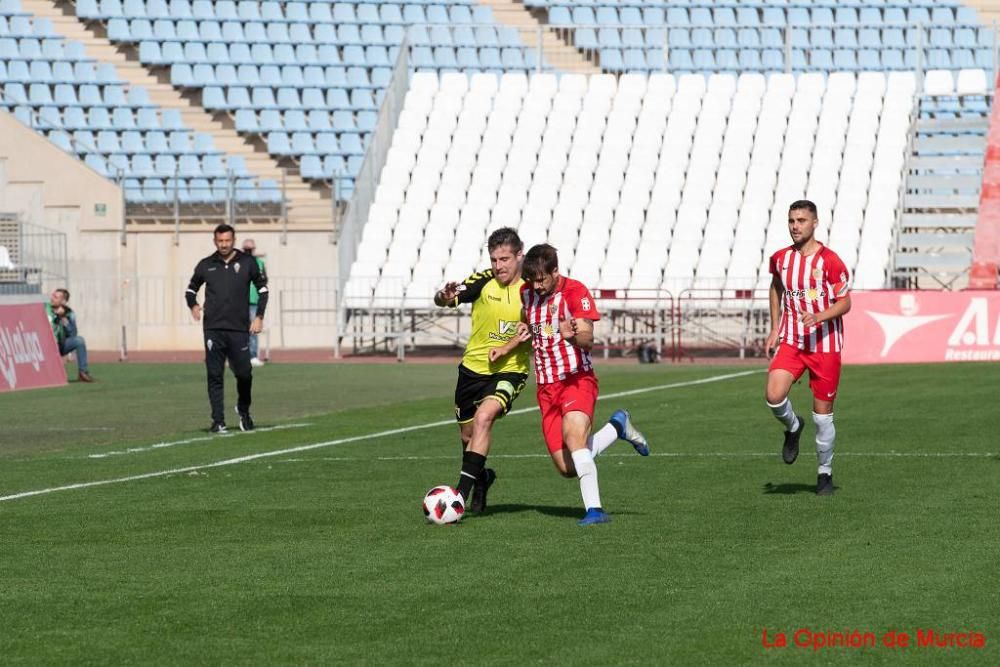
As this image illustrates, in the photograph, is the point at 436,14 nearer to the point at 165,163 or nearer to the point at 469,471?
the point at 165,163

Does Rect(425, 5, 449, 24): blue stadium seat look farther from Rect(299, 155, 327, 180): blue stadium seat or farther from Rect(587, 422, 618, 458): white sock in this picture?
Rect(587, 422, 618, 458): white sock

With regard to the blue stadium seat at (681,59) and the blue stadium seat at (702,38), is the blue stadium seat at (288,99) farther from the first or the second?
the blue stadium seat at (702,38)

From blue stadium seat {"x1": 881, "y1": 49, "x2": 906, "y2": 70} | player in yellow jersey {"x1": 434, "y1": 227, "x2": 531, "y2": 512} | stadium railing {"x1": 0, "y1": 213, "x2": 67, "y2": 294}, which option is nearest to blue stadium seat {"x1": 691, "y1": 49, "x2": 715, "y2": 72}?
blue stadium seat {"x1": 881, "y1": 49, "x2": 906, "y2": 70}

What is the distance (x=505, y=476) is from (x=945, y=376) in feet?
40.9

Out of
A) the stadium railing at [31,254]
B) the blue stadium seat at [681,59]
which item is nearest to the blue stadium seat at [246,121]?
the stadium railing at [31,254]

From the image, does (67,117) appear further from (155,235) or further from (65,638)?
(65,638)

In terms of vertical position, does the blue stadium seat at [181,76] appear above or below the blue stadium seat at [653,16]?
below

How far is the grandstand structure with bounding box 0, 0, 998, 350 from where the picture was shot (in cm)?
3528

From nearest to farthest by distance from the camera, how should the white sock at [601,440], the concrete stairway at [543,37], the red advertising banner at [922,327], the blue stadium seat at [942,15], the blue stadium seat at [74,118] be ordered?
the white sock at [601,440], the red advertising banner at [922,327], the blue stadium seat at [74,118], the concrete stairway at [543,37], the blue stadium seat at [942,15]

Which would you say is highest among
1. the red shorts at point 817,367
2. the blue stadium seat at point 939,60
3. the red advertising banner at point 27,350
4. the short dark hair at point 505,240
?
the blue stadium seat at point 939,60

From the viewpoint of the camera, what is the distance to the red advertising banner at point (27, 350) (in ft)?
81.0

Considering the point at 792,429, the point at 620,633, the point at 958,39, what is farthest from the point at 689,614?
the point at 958,39

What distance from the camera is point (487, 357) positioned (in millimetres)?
11359

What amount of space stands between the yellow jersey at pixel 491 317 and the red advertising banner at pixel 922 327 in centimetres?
1778
